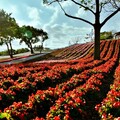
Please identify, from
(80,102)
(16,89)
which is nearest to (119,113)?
(80,102)

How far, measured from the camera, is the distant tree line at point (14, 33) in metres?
75.7

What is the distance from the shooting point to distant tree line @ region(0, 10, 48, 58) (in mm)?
75688

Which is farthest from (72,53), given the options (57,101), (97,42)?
(57,101)

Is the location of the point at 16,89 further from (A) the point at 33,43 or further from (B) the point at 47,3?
(A) the point at 33,43

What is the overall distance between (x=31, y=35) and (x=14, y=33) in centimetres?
2121

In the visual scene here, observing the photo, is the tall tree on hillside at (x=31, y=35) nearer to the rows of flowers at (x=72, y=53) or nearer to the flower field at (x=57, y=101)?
the rows of flowers at (x=72, y=53)

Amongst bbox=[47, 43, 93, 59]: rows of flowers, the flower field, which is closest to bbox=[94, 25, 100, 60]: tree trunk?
bbox=[47, 43, 93, 59]: rows of flowers

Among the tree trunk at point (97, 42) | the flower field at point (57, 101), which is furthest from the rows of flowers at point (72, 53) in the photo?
the flower field at point (57, 101)

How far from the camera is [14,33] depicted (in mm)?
83312

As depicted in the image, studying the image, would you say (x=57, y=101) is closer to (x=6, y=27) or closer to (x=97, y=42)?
(x=97, y=42)

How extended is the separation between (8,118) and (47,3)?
34.7 meters

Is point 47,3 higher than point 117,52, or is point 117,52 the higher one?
point 47,3

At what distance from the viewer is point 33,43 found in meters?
106

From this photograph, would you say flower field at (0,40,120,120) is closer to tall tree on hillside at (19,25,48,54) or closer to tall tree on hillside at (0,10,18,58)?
tall tree on hillside at (0,10,18,58)
